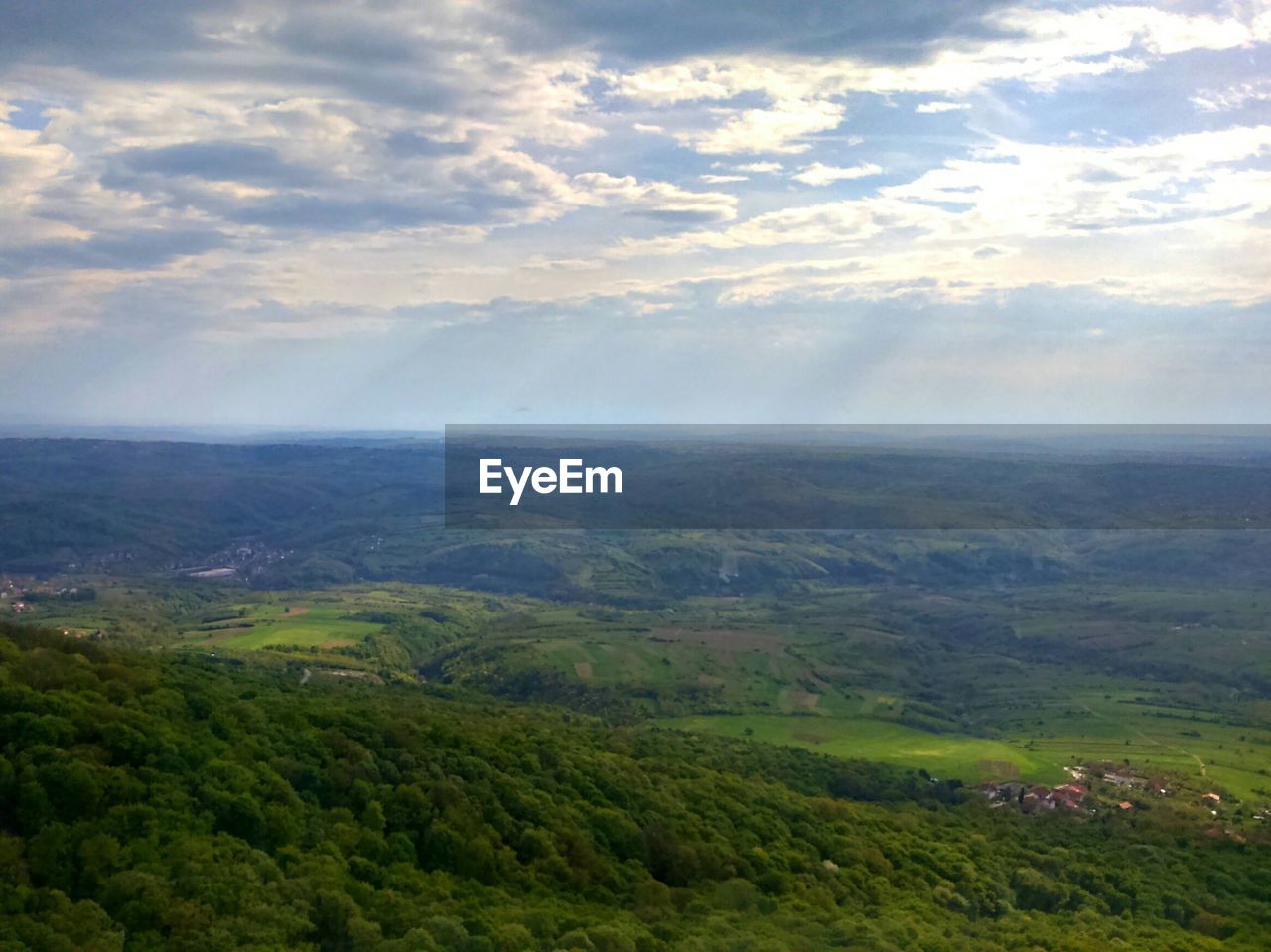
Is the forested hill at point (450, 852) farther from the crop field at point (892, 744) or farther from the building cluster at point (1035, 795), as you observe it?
the crop field at point (892, 744)

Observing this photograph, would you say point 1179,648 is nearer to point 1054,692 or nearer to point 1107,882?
point 1054,692

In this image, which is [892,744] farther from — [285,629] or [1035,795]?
[285,629]

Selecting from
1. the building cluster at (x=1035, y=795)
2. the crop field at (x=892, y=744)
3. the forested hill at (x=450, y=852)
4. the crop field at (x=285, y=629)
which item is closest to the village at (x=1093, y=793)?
the building cluster at (x=1035, y=795)

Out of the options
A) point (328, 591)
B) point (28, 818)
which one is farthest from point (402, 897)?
point (328, 591)

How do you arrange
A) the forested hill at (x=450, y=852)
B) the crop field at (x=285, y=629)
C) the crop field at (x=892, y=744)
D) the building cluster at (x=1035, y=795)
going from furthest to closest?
the crop field at (x=285, y=629) < the crop field at (x=892, y=744) < the building cluster at (x=1035, y=795) < the forested hill at (x=450, y=852)

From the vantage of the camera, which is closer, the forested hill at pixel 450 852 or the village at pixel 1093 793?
the forested hill at pixel 450 852

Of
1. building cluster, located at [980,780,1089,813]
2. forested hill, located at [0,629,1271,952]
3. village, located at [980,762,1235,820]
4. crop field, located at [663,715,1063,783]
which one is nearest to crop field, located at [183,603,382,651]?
crop field, located at [663,715,1063,783]

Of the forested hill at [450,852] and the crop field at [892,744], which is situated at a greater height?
the forested hill at [450,852]

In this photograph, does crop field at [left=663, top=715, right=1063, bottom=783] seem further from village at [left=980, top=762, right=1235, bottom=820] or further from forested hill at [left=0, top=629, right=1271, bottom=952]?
forested hill at [left=0, top=629, right=1271, bottom=952]
